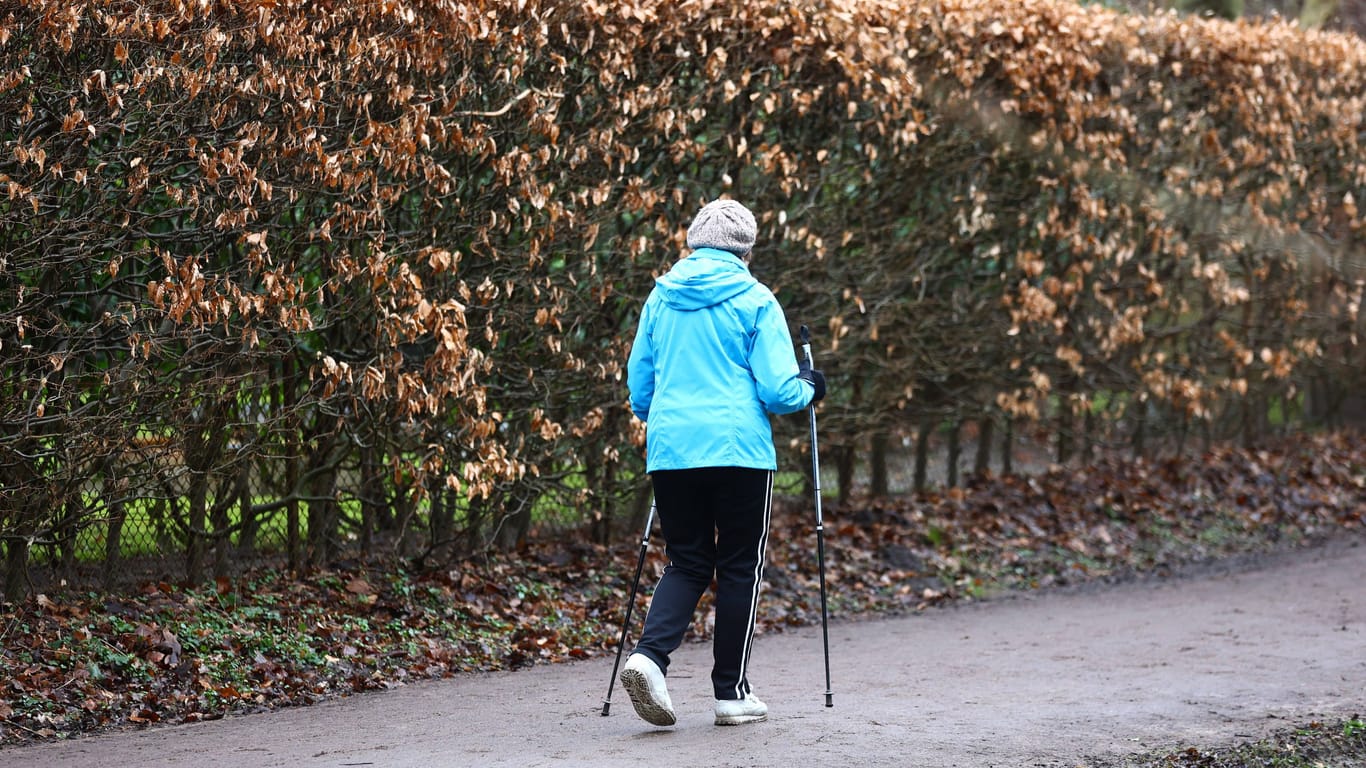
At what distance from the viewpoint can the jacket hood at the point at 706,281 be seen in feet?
19.2

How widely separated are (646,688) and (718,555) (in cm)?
61

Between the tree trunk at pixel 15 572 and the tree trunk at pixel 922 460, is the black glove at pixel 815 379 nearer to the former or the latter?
the tree trunk at pixel 15 572

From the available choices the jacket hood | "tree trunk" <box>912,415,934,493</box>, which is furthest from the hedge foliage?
the jacket hood

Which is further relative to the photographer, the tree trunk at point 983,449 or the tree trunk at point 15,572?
the tree trunk at point 983,449

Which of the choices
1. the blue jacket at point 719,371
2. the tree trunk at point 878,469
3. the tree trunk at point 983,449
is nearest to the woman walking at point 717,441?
the blue jacket at point 719,371

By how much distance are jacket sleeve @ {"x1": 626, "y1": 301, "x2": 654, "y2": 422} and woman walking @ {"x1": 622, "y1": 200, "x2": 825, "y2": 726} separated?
10 centimetres

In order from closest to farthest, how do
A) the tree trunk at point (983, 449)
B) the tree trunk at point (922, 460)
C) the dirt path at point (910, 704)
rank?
the dirt path at point (910, 704) < the tree trunk at point (922, 460) < the tree trunk at point (983, 449)

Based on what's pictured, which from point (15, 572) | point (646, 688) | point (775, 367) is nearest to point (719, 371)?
point (775, 367)

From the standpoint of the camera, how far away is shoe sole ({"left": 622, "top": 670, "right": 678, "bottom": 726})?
565cm

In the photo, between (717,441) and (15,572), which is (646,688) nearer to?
(717,441)

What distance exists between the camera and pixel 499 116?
808 cm

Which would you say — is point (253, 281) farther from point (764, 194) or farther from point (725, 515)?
point (764, 194)

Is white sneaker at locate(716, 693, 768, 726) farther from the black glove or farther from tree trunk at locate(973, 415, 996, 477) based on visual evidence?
tree trunk at locate(973, 415, 996, 477)

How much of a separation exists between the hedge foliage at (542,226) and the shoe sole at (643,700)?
2420mm
